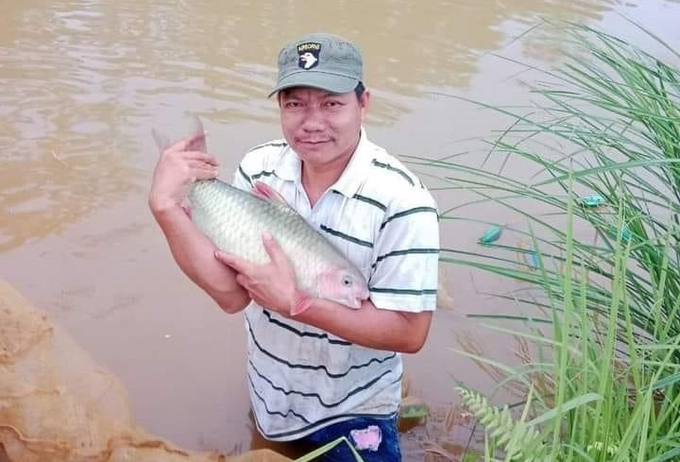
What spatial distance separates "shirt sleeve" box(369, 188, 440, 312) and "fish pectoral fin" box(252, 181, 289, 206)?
1.01ft

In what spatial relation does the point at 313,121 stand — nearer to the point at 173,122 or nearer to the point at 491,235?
the point at 491,235

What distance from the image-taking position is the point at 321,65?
219cm

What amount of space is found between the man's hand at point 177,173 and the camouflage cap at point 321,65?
0.32m

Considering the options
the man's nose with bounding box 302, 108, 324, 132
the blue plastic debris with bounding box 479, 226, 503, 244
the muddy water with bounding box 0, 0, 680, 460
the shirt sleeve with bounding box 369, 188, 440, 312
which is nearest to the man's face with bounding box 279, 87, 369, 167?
the man's nose with bounding box 302, 108, 324, 132

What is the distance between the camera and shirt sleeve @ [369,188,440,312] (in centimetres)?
224

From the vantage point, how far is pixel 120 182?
5086 millimetres

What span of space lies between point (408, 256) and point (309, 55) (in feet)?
2.05

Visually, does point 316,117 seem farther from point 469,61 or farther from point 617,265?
point 469,61

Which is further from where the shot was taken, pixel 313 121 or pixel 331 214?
pixel 331 214

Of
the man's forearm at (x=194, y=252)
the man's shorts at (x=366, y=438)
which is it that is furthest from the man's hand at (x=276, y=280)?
the man's shorts at (x=366, y=438)

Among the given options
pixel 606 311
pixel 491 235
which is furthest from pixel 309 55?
pixel 491 235

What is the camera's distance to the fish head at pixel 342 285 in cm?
218

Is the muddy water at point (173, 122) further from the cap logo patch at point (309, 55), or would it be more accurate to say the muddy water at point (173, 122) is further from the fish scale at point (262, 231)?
the cap logo patch at point (309, 55)

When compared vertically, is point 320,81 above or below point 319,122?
above
